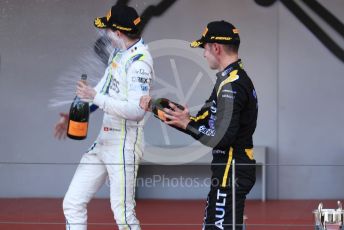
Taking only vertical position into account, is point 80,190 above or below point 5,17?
below

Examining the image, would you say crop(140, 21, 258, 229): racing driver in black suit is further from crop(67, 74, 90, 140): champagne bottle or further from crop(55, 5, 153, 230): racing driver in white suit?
crop(67, 74, 90, 140): champagne bottle

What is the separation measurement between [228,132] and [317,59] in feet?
11.5

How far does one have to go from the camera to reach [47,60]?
22.2ft

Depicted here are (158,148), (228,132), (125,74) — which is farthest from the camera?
(158,148)

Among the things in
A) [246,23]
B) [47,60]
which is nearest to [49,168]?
[47,60]

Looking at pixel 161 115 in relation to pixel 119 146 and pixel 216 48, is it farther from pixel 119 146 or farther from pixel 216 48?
pixel 119 146

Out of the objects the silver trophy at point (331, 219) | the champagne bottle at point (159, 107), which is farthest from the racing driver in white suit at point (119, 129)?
the silver trophy at point (331, 219)

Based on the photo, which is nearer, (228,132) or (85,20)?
(228,132)

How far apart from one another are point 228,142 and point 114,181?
86 centimetres

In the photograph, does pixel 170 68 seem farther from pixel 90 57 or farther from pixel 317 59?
pixel 317 59

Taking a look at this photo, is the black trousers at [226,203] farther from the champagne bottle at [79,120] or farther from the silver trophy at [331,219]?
the champagne bottle at [79,120]

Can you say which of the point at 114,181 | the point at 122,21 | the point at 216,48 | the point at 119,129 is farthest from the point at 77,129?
the point at 216,48

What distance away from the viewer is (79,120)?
4.31m

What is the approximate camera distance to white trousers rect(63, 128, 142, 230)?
13.3 ft
